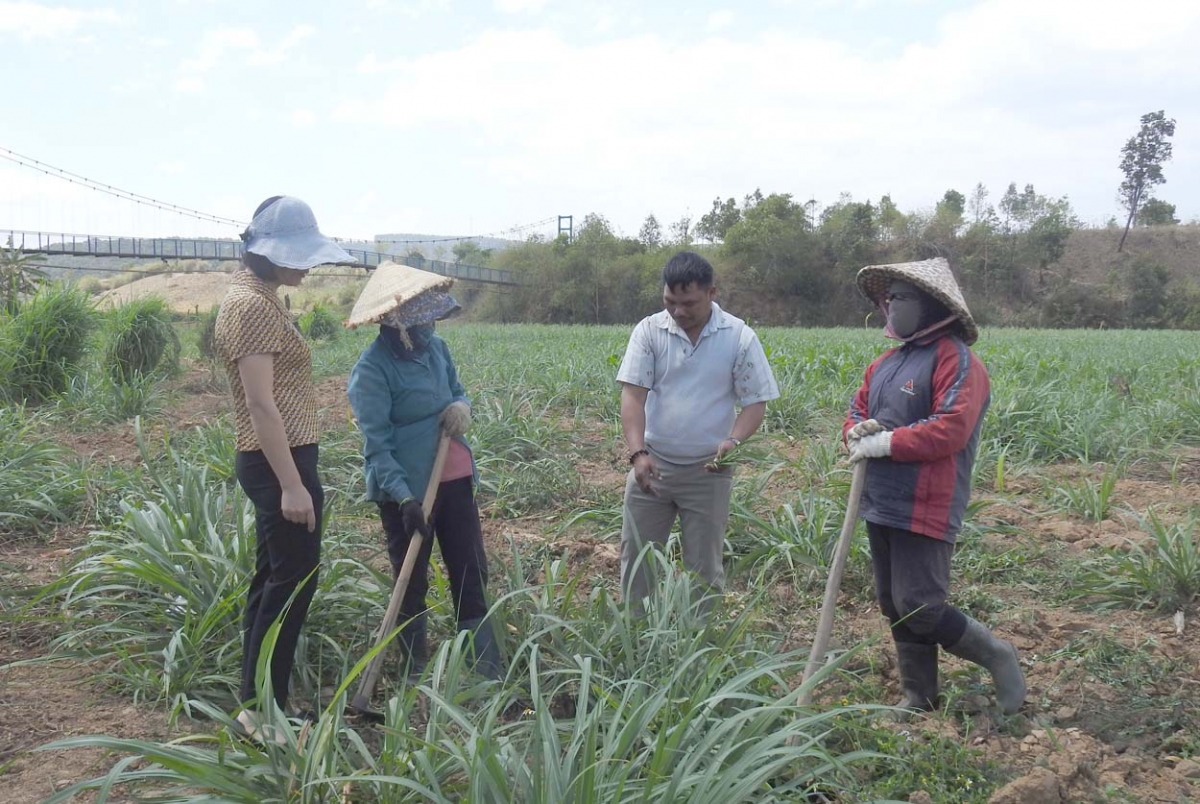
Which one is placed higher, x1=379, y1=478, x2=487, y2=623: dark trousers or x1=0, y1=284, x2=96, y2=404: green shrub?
x1=0, y1=284, x2=96, y2=404: green shrub

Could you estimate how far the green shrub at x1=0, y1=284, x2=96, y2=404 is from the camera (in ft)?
26.3

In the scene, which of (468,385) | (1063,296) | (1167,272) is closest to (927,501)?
(468,385)

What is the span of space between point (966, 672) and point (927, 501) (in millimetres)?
884

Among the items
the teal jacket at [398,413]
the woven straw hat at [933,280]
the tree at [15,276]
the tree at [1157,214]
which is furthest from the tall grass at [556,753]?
the tree at [1157,214]

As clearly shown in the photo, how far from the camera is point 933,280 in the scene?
8.86ft

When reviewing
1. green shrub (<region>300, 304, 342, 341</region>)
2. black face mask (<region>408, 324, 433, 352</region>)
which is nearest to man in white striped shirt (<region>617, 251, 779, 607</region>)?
black face mask (<region>408, 324, 433, 352</region>)

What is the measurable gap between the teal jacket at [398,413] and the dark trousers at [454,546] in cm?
11

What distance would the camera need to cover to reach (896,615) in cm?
295

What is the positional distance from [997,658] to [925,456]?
2.51ft

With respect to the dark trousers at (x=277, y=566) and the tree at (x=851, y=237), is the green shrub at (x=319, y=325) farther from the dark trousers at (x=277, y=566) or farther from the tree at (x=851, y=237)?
the tree at (x=851, y=237)

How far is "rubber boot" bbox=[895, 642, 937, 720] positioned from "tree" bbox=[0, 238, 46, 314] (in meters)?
9.48

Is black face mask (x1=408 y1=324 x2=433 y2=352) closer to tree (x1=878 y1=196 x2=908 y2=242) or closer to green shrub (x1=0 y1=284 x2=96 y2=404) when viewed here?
green shrub (x1=0 y1=284 x2=96 y2=404)

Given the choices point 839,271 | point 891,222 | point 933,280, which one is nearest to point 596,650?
point 933,280

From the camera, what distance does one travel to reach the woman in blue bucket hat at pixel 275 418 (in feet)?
8.20
